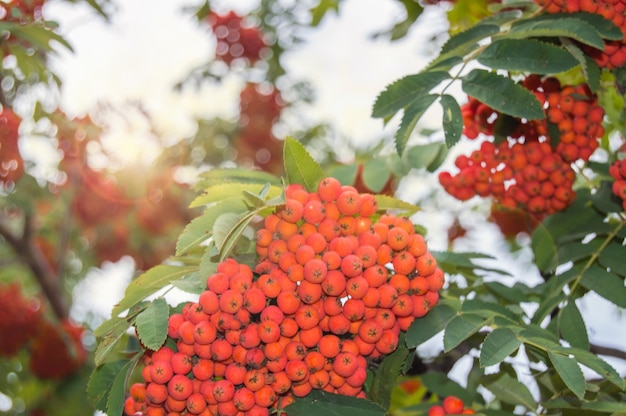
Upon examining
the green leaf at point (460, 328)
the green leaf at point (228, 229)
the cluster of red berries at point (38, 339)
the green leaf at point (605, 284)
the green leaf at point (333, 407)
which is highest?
the green leaf at point (228, 229)

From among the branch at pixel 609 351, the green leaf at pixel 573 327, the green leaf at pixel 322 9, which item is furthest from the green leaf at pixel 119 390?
the green leaf at pixel 322 9

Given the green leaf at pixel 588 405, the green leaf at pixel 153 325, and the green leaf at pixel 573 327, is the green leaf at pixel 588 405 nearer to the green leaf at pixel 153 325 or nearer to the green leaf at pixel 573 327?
the green leaf at pixel 573 327

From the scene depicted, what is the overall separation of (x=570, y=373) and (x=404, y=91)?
0.82m

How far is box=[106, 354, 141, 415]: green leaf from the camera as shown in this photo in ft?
5.12

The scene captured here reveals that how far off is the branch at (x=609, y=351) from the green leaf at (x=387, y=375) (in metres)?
0.96

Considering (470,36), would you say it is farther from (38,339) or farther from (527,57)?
(38,339)

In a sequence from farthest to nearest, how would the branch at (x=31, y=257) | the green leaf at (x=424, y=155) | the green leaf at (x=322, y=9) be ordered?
the branch at (x=31, y=257), the green leaf at (x=322, y=9), the green leaf at (x=424, y=155)

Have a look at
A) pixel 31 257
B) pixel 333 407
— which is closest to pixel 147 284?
pixel 333 407

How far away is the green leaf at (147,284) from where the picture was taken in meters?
1.67

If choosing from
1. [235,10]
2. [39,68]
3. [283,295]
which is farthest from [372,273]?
[235,10]

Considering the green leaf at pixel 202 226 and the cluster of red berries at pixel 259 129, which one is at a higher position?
the green leaf at pixel 202 226

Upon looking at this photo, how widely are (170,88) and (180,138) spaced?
1.58ft

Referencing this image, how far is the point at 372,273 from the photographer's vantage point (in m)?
1.55

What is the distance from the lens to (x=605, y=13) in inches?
74.3
